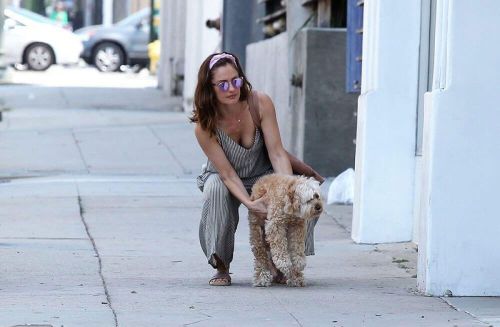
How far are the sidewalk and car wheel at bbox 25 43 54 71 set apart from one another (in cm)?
1778

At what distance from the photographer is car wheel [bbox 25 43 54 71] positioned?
33.1 m

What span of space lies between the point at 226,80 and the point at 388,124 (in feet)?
8.09

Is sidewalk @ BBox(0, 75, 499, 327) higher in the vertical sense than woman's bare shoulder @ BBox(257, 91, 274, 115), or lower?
lower

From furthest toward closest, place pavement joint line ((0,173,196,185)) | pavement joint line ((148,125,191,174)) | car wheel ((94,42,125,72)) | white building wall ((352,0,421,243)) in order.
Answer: car wheel ((94,42,125,72)), pavement joint line ((148,125,191,174)), pavement joint line ((0,173,196,185)), white building wall ((352,0,421,243))

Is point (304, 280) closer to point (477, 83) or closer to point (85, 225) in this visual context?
point (477, 83)

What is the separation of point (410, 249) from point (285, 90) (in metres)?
5.56

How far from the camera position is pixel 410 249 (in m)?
9.58

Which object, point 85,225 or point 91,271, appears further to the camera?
point 85,225

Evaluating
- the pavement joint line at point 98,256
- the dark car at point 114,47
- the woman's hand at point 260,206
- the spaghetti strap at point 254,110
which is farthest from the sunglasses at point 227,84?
the dark car at point 114,47

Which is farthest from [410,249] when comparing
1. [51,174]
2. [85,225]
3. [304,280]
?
[51,174]

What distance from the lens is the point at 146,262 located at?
891 centimetres

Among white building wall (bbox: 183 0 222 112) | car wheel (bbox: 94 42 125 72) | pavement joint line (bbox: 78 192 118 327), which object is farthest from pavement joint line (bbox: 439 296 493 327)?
car wheel (bbox: 94 42 125 72)

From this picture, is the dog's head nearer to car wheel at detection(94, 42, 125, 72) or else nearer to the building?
the building

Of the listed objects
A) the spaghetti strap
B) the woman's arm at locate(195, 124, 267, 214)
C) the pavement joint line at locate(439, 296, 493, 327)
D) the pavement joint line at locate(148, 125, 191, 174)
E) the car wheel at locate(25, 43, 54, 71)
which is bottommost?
the pavement joint line at locate(439, 296, 493, 327)
